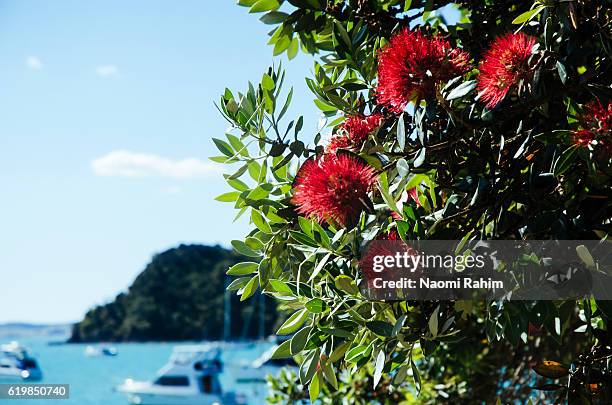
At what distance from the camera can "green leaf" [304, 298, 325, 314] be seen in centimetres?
145

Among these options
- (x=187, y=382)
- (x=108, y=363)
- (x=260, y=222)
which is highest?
(x=260, y=222)

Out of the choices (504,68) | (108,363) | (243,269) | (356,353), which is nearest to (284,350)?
(356,353)

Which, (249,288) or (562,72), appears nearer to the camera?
(562,72)

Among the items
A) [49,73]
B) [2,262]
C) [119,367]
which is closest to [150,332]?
[119,367]

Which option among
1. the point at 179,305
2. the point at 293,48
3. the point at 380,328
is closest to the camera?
the point at 380,328

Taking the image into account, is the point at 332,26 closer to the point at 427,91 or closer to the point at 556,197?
the point at 427,91

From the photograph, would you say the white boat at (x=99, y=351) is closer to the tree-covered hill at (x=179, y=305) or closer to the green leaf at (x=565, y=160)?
the tree-covered hill at (x=179, y=305)

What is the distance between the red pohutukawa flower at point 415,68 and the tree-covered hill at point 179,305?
38.4 metres

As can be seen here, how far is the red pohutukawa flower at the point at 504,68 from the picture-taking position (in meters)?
1.28

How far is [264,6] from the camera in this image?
175 cm

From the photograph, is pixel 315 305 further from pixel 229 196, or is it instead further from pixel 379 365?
pixel 229 196

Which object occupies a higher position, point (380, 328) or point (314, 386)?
point (380, 328)

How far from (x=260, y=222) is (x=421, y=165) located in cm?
40

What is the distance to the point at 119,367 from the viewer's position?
48.7m
